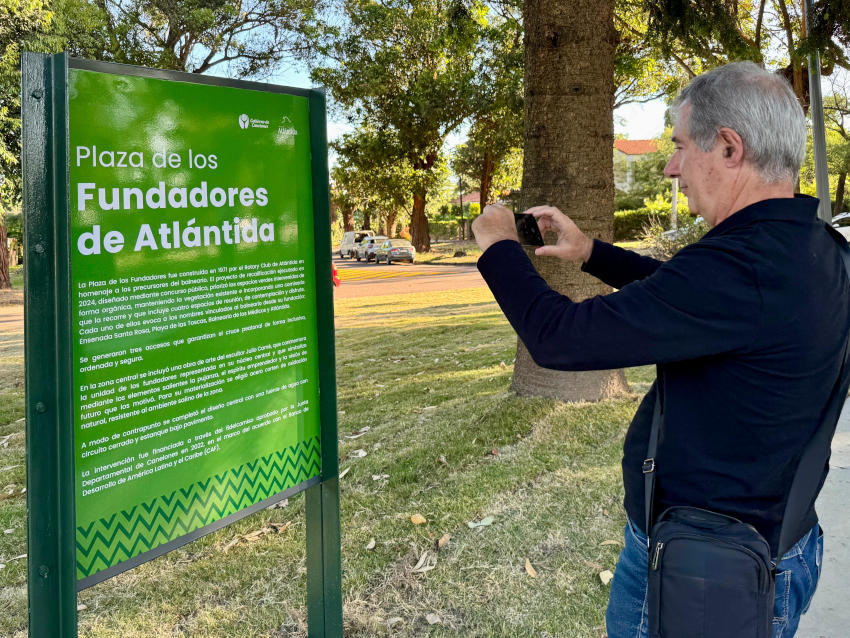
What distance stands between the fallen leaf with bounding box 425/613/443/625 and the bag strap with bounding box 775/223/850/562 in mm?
1698

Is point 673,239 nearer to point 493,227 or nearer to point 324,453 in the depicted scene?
point 324,453

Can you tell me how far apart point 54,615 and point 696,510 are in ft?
4.93

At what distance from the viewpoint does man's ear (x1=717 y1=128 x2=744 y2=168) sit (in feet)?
5.27

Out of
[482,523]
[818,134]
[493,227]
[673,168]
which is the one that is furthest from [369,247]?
[673,168]

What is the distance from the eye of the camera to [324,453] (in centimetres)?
259

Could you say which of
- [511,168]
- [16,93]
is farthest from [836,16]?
[511,168]

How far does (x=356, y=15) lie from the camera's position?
81.3ft

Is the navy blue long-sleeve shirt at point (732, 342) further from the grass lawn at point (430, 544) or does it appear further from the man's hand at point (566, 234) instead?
the grass lawn at point (430, 544)

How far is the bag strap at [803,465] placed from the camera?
1.61 meters

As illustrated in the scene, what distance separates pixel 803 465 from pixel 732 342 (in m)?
0.35

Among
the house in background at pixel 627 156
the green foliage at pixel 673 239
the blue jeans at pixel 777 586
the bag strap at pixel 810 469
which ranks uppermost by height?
the house in background at pixel 627 156

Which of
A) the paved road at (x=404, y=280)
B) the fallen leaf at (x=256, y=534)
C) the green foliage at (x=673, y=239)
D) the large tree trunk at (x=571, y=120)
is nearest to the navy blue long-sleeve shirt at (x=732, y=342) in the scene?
the fallen leaf at (x=256, y=534)

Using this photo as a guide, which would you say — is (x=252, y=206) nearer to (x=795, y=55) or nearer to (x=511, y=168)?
(x=795, y=55)

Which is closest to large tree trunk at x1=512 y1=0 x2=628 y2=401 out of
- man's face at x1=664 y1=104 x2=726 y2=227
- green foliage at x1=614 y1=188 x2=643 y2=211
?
man's face at x1=664 y1=104 x2=726 y2=227
